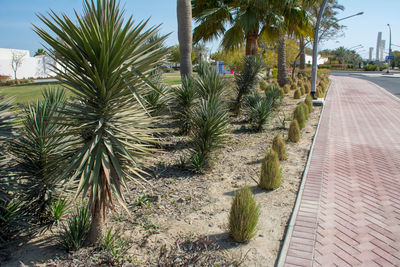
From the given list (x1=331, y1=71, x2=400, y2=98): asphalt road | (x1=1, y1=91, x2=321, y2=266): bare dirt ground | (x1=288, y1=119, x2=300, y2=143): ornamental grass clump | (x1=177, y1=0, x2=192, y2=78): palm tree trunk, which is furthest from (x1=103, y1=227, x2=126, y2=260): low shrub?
(x1=331, y1=71, x2=400, y2=98): asphalt road

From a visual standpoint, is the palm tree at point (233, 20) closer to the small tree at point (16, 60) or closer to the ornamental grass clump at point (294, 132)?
the ornamental grass clump at point (294, 132)

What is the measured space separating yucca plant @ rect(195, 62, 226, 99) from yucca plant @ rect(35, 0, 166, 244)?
491 centimetres

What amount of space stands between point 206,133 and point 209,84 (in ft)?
8.71

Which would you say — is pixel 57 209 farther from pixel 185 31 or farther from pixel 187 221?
pixel 185 31

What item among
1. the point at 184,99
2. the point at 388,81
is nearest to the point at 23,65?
the point at 184,99

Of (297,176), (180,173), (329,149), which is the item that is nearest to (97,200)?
(180,173)

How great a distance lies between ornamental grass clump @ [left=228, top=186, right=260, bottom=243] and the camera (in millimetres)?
3576

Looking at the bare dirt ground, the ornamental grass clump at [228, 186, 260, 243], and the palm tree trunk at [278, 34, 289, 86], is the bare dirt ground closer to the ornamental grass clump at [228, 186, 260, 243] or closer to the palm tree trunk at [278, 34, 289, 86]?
the ornamental grass clump at [228, 186, 260, 243]

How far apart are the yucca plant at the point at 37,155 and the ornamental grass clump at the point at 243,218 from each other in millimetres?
2119

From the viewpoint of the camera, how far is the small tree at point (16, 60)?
134ft

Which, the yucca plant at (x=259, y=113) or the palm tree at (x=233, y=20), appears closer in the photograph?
the yucca plant at (x=259, y=113)

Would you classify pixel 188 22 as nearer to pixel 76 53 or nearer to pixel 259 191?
pixel 259 191

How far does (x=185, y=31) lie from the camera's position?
960 centimetres

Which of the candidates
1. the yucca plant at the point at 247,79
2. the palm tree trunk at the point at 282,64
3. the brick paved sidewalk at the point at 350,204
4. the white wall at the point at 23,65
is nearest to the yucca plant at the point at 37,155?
the brick paved sidewalk at the point at 350,204
